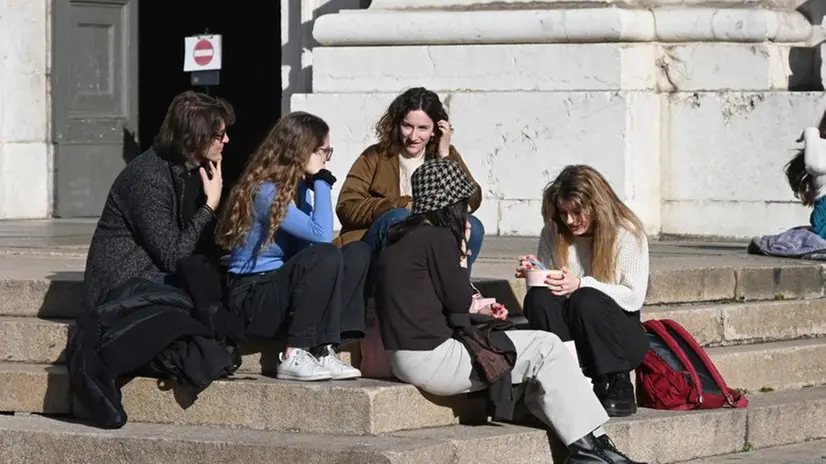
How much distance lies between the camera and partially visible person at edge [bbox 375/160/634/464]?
7.10 meters

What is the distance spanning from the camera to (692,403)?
7.82m

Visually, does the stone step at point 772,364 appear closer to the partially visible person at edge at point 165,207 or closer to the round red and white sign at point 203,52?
the partially visible person at edge at point 165,207

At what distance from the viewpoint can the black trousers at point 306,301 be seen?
287 inches

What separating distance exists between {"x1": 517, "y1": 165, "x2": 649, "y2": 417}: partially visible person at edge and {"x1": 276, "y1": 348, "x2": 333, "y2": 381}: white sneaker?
91 cm

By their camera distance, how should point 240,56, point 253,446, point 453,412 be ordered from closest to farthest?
point 253,446 → point 453,412 → point 240,56

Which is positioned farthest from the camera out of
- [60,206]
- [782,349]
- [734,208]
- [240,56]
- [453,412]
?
[240,56]

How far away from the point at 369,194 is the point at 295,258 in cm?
105

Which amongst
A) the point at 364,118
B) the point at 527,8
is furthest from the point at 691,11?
the point at 364,118

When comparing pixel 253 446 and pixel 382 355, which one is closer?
pixel 253 446

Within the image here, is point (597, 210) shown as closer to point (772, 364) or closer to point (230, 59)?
point (772, 364)

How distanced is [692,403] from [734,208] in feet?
12.1

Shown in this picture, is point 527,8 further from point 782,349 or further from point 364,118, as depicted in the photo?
point 782,349

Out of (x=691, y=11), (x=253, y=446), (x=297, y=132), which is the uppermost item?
(x=691, y=11)

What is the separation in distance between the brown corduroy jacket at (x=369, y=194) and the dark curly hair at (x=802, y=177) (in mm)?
2501
